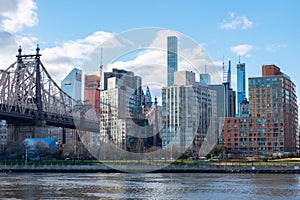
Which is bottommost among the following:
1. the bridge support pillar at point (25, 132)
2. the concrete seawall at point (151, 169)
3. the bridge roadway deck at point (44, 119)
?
the concrete seawall at point (151, 169)

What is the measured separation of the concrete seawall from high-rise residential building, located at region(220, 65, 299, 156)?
4676 centimetres

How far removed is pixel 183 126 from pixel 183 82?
13735mm

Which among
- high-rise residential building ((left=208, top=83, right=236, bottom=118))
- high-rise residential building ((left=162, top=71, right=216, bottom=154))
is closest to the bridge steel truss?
high-rise residential building ((left=162, top=71, right=216, bottom=154))

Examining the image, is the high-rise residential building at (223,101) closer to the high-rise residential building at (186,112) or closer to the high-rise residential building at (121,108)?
the high-rise residential building at (186,112)

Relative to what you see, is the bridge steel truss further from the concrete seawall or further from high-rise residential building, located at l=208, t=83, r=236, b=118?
high-rise residential building, located at l=208, t=83, r=236, b=118

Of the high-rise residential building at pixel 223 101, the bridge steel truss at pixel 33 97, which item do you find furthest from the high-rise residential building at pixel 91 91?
the high-rise residential building at pixel 223 101

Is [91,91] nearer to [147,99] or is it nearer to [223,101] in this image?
[223,101]

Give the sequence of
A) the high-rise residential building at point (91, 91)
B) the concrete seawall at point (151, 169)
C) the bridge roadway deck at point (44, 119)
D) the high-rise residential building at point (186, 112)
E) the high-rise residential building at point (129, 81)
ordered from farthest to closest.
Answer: the high-rise residential building at point (91, 91) → the high-rise residential building at point (186, 112) → the bridge roadway deck at point (44, 119) → the high-rise residential building at point (129, 81) → the concrete seawall at point (151, 169)

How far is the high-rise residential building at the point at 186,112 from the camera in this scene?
101 metres

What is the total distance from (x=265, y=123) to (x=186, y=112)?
23655mm

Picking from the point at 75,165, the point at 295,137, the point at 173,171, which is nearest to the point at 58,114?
the point at 75,165

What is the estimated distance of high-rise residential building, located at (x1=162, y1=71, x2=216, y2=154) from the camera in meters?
101

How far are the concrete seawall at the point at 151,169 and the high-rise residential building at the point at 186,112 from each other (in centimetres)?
2167

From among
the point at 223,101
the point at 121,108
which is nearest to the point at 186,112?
the point at 121,108
